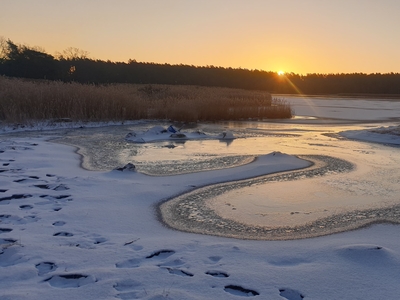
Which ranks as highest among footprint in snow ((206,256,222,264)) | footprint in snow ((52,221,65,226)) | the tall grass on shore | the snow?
the tall grass on shore

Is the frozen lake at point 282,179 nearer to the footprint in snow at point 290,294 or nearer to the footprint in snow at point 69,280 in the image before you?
the footprint in snow at point 290,294

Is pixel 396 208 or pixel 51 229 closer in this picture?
pixel 51 229

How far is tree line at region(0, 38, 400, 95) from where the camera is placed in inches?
1469

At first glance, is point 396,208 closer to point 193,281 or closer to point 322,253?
point 322,253

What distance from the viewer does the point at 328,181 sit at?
581 cm

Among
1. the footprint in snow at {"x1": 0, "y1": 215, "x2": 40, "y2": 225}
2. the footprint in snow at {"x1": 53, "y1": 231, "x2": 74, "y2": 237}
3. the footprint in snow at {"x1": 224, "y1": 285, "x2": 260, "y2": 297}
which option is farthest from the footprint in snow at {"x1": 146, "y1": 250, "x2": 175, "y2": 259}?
the footprint in snow at {"x1": 0, "y1": 215, "x2": 40, "y2": 225}

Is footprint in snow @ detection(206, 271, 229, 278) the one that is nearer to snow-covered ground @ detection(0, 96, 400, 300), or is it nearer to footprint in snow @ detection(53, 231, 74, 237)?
snow-covered ground @ detection(0, 96, 400, 300)

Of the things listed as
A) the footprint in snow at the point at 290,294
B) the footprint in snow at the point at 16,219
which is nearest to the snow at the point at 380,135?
the footprint in snow at the point at 290,294

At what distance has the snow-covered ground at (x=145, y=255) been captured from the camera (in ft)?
7.75

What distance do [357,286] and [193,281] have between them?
104cm

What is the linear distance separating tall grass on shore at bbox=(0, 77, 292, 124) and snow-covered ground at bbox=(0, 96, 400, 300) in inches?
367

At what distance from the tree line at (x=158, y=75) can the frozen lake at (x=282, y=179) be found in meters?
26.8

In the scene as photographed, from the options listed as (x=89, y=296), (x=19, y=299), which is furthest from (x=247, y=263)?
(x=19, y=299)

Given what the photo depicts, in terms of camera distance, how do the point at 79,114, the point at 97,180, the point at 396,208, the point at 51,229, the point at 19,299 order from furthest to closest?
the point at 79,114 < the point at 97,180 < the point at 396,208 < the point at 51,229 < the point at 19,299
